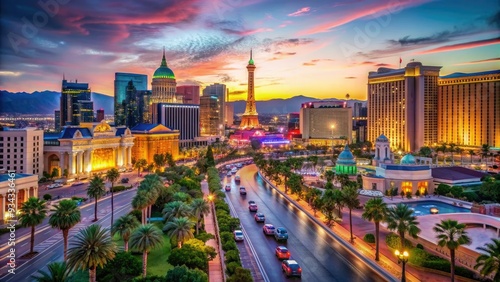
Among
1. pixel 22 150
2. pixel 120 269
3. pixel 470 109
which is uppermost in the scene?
pixel 470 109

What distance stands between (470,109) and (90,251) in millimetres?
156344

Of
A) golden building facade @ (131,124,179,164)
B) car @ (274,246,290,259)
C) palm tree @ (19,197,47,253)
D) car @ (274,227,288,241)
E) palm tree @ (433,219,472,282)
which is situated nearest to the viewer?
palm tree @ (433,219,472,282)

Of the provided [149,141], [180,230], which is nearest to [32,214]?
[180,230]

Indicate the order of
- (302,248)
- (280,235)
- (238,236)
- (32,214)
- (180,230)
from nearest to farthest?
(180,230)
(32,214)
(302,248)
(238,236)
(280,235)

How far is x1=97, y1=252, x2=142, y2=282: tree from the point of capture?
31.3 metres

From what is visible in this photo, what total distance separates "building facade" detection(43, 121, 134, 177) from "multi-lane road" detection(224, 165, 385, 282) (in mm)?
49030

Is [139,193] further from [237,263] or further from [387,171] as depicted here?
[387,171]

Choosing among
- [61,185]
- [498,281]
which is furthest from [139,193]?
[61,185]

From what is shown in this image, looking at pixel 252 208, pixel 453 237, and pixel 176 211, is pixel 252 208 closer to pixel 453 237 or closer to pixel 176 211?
pixel 176 211

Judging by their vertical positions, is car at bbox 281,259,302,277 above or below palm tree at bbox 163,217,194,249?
below

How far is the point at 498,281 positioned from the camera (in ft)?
78.0

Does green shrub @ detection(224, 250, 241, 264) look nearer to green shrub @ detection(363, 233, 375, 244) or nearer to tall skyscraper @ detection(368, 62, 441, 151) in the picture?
green shrub @ detection(363, 233, 375, 244)

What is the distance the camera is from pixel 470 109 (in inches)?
5837

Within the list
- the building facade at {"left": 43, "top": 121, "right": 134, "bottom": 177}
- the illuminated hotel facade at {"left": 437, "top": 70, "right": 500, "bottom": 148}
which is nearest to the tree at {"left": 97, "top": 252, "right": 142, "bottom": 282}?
the building facade at {"left": 43, "top": 121, "right": 134, "bottom": 177}
